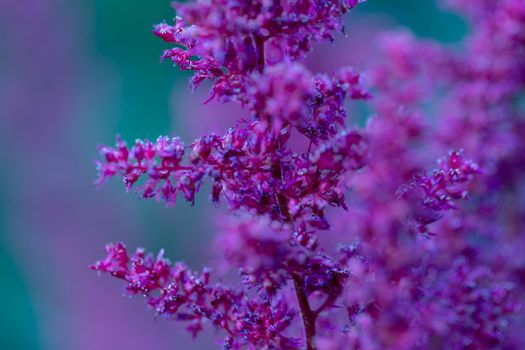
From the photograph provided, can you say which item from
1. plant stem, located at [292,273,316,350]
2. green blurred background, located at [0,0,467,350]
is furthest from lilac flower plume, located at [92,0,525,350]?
green blurred background, located at [0,0,467,350]

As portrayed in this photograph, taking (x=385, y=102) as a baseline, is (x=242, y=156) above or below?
below

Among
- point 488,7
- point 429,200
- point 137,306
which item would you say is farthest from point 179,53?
point 137,306

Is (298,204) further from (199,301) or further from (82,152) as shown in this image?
(82,152)

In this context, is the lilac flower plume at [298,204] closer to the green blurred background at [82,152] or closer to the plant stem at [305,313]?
the plant stem at [305,313]

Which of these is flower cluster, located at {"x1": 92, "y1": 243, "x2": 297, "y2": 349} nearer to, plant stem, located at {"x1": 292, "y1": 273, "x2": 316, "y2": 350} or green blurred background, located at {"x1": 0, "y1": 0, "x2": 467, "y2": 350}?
plant stem, located at {"x1": 292, "y1": 273, "x2": 316, "y2": 350}

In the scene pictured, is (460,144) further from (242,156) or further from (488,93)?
(242,156)

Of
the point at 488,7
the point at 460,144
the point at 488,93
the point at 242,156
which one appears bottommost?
the point at 242,156

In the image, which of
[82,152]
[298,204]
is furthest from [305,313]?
[82,152]
